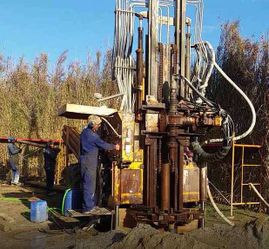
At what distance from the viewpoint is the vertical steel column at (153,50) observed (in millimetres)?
8953

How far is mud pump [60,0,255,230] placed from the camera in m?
8.06

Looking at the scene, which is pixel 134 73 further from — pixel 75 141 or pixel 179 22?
pixel 75 141

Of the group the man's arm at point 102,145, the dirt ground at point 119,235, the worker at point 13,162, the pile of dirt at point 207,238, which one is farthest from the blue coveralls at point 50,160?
the pile of dirt at point 207,238

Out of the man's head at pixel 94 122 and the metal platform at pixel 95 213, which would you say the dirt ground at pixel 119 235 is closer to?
the metal platform at pixel 95 213

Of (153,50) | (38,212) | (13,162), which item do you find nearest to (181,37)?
(153,50)

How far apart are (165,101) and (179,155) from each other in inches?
45.3

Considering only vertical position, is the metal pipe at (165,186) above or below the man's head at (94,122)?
below

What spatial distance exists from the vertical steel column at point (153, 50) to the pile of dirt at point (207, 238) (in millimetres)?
3011

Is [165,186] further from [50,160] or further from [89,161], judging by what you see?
[50,160]

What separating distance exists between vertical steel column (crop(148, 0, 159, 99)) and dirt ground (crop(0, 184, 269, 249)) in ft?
8.76

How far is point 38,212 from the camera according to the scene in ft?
33.6

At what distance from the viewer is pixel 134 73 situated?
944 centimetres

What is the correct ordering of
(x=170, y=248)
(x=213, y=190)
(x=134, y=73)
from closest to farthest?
(x=170, y=248) < (x=134, y=73) < (x=213, y=190)

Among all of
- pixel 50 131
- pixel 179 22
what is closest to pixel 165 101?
pixel 179 22
